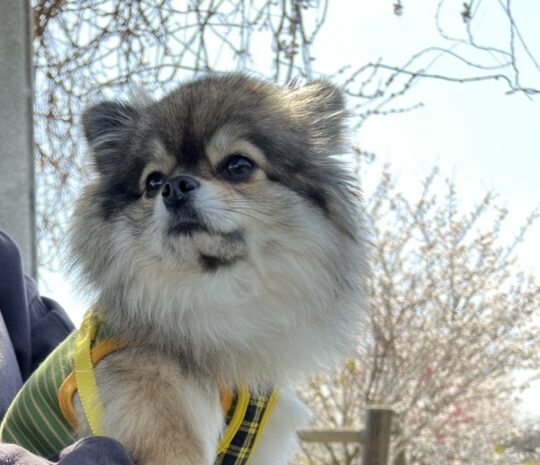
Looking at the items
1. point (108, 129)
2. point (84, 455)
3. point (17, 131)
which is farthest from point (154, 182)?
point (17, 131)

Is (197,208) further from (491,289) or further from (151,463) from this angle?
(491,289)

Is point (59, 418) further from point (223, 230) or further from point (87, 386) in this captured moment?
point (223, 230)

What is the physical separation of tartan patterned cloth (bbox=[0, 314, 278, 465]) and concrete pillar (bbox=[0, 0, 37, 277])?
1.51m

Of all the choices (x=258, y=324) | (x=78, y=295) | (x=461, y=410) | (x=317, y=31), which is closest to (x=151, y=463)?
(x=258, y=324)

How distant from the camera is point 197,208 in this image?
2076 millimetres

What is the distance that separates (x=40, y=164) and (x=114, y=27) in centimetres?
103

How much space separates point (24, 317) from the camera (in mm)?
2582

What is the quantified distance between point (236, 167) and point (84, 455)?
0.92 metres

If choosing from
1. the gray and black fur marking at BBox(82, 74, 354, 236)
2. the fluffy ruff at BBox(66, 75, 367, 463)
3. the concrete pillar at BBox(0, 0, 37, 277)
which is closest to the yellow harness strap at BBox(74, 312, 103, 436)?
the fluffy ruff at BBox(66, 75, 367, 463)

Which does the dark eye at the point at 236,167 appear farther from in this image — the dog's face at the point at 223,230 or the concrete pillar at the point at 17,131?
the concrete pillar at the point at 17,131

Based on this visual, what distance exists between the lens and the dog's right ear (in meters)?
2.46

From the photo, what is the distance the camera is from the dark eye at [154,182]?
7.24ft

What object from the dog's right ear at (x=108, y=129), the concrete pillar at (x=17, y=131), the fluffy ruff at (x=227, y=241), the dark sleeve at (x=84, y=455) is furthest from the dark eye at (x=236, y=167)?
the concrete pillar at (x=17, y=131)

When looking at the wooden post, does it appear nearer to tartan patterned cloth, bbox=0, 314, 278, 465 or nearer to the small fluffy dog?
the small fluffy dog
